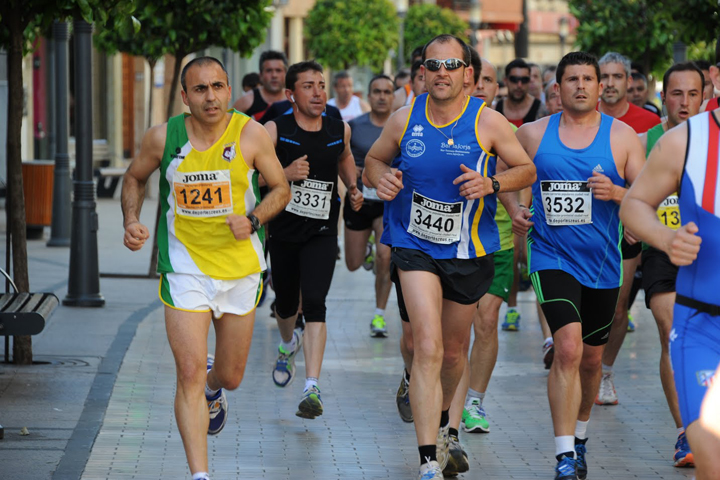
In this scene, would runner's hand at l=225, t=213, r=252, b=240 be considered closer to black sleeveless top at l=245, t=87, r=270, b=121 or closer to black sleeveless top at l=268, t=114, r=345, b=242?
black sleeveless top at l=268, t=114, r=345, b=242

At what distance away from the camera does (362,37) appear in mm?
39219

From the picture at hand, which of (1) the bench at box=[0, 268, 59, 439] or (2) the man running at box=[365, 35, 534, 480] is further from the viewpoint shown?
(1) the bench at box=[0, 268, 59, 439]

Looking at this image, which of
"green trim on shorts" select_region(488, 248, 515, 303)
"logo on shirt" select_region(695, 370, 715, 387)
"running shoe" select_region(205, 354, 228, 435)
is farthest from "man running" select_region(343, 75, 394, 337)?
"logo on shirt" select_region(695, 370, 715, 387)

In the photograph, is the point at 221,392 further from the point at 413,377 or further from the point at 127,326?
the point at 127,326

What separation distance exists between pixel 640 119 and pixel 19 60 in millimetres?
3990

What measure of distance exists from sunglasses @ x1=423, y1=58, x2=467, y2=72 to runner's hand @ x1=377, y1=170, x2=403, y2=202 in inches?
20.4

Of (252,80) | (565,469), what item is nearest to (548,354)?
(565,469)

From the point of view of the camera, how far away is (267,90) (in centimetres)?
1159

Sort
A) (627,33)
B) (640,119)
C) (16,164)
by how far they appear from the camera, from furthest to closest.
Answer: (627,33) → (16,164) → (640,119)

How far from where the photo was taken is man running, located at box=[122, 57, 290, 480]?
564 cm

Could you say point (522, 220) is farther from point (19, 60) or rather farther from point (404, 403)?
point (19, 60)

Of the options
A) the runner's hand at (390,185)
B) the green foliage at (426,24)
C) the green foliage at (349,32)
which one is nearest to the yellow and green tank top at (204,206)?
the runner's hand at (390,185)

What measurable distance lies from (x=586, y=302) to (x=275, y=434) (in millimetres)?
1850

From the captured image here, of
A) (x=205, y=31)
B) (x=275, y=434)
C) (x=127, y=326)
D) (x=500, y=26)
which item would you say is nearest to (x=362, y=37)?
(x=205, y=31)
